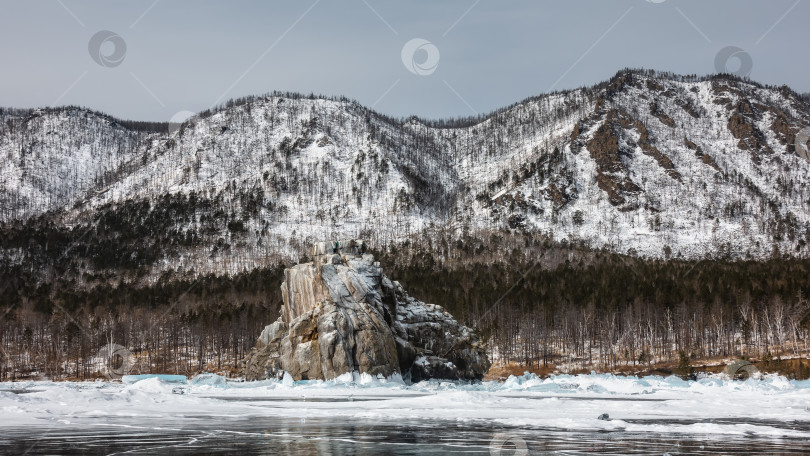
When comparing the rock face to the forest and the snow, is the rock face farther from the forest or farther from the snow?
the forest

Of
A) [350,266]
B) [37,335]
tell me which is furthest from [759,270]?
[37,335]

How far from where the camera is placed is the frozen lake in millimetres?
21875

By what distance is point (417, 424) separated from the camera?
99.9ft

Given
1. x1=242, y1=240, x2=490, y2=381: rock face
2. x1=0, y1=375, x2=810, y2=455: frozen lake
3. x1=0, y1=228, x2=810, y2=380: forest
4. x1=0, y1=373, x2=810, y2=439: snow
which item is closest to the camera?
x1=0, y1=375, x2=810, y2=455: frozen lake

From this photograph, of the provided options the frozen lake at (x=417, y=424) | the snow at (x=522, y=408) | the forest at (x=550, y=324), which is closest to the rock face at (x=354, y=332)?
the snow at (x=522, y=408)

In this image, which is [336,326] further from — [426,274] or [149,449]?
[426,274]

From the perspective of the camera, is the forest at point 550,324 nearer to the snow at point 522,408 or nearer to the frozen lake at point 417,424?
the snow at point 522,408

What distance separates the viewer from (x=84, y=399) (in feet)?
125

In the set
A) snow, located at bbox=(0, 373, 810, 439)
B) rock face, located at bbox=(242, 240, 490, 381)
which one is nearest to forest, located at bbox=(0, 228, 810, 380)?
rock face, located at bbox=(242, 240, 490, 381)

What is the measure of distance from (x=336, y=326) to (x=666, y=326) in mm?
90600

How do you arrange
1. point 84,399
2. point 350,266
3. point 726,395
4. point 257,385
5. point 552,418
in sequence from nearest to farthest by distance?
point 552,418, point 84,399, point 726,395, point 257,385, point 350,266

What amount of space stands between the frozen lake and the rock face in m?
23.3

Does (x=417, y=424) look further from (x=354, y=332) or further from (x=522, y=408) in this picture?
(x=354, y=332)

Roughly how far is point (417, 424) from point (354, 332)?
1774 inches
